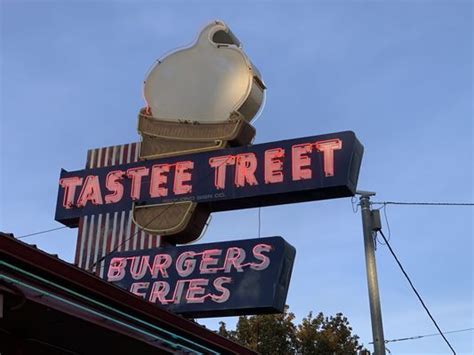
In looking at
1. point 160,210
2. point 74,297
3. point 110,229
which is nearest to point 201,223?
point 160,210

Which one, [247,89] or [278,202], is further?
[247,89]

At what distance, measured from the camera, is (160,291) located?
14859 millimetres

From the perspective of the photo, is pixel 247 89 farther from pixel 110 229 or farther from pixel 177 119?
pixel 110 229

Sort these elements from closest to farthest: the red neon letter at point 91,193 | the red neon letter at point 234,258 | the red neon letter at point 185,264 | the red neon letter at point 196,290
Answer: the red neon letter at point 196,290 → the red neon letter at point 234,258 → the red neon letter at point 185,264 → the red neon letter at point 91,193

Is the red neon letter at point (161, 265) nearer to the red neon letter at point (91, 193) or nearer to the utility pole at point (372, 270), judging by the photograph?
the red neon letter at point (91, 193)

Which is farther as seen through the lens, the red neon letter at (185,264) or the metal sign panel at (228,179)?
the metal sign panel at (228,179)

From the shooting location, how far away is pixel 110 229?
16.8m

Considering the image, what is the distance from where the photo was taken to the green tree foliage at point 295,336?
29.0m

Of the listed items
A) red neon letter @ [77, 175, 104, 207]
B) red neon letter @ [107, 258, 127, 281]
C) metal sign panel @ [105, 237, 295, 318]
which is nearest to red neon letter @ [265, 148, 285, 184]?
metal sign panel @ [105, 237, 295, 318]

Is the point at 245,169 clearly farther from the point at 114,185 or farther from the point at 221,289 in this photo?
the point at 114,185

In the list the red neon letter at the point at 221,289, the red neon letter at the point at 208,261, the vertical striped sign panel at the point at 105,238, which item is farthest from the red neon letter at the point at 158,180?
the red neon letter at the point at 221,289

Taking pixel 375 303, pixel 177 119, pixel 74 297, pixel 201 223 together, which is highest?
pixel 177 119

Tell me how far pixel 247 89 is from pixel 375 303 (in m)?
7.19

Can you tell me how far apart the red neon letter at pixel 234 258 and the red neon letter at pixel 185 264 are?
823 millimetres
